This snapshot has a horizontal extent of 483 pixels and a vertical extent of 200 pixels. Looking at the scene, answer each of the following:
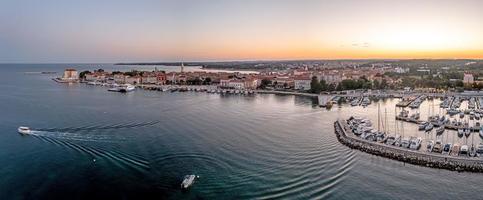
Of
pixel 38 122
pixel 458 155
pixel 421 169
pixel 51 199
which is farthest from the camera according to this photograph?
pixel 38 122

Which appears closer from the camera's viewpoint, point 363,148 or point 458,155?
point 458,155

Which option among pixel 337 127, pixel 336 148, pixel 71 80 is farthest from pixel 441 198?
pixel 71 80

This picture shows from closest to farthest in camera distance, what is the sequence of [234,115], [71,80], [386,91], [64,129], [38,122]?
[64,129] < [38,122] < [234,115] < [386,91] < [71,80]

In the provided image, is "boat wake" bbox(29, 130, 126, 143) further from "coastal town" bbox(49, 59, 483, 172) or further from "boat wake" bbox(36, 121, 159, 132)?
"coastal town" bbox(49, 59, 483, 172)

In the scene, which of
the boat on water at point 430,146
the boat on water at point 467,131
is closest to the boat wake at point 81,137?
the boat on water at point 430,146

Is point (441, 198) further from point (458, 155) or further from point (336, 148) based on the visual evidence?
point (336, 148)

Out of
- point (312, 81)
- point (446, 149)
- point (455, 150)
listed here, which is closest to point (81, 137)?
point (446, 149)

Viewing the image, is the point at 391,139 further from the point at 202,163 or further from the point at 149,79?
the point at 149,79

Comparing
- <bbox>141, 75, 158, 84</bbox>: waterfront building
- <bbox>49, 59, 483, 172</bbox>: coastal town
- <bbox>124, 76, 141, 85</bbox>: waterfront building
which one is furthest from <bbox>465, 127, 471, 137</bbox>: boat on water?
<bbox>124, 76, 141, 85</bbox>: waterfront building
